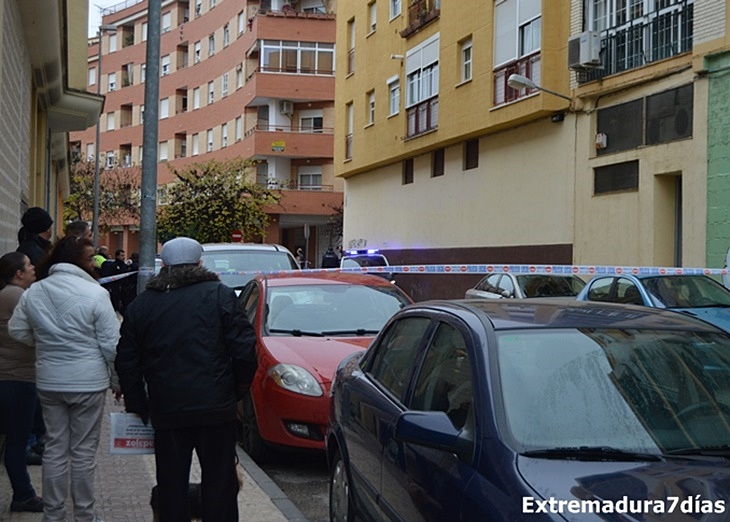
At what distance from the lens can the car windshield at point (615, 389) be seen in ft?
11.2

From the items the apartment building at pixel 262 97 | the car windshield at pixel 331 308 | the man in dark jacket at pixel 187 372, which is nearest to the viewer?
the man in dark jacket at pixel 187 372

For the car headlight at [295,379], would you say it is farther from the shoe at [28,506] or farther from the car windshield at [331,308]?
the shoe at [28,506]

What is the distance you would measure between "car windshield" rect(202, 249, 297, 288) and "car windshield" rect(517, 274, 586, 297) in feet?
15.5

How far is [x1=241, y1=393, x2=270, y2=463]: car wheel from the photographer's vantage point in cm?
767

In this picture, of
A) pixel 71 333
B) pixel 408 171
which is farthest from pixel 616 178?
pixel 71 333

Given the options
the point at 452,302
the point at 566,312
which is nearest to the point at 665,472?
the point at 566,312

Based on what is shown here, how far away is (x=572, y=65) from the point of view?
20.7 m

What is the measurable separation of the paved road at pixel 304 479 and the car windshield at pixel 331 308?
1145mm

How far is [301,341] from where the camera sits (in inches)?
313

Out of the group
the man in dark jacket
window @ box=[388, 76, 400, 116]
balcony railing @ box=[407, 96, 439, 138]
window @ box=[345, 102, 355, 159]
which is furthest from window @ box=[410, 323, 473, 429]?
window @ box=[345, 102, 355, 159]

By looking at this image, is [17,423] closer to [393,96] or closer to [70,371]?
[70,371]

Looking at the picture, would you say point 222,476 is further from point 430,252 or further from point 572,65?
point 430,252

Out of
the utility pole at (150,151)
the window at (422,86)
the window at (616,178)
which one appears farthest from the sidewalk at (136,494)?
the window at (422,86)

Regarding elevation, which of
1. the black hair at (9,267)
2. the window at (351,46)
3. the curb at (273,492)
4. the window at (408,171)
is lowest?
the curb at (273,492)
